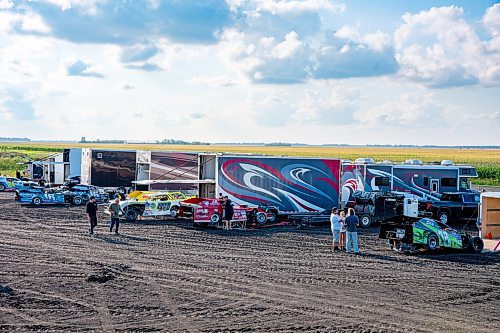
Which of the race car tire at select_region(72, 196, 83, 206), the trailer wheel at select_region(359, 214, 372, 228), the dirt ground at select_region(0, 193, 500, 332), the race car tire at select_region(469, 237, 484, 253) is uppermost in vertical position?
the race car tire at select_region(72, 196, 83, 206)

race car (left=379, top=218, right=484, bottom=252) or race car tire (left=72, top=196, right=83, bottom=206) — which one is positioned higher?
race car tire (left=72, top=196, right=83, bottom=206)

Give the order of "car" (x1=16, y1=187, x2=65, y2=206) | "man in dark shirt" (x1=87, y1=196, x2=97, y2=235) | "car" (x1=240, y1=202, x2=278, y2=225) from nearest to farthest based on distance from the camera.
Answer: "man in dark shirt" (x1=87, y1=196, x2=97, y2=235), "car" (x1=240, y1=202, x2=278, y2=225), "car" (x1=16, y1=187, x2=65, y2=206)

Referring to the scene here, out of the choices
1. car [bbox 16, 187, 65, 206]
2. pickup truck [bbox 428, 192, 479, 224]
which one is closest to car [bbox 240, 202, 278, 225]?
pickup truck [bbox 428, 192, 479, 224]

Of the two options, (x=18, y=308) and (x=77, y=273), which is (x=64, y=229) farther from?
(x=18, y=308)

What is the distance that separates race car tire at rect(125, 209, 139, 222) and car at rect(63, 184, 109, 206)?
762cm

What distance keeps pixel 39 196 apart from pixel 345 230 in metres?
18.6

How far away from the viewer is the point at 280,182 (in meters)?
26.9

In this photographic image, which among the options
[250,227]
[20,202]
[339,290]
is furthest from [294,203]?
[20,202]

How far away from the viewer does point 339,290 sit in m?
14.2

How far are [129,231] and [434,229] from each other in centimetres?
1101

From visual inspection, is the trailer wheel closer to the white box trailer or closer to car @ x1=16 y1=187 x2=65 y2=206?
the white box trailer

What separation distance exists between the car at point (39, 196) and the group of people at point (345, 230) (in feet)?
58.8

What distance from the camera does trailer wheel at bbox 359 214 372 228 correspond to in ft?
85.6

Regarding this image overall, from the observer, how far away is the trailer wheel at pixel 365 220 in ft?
85.6
